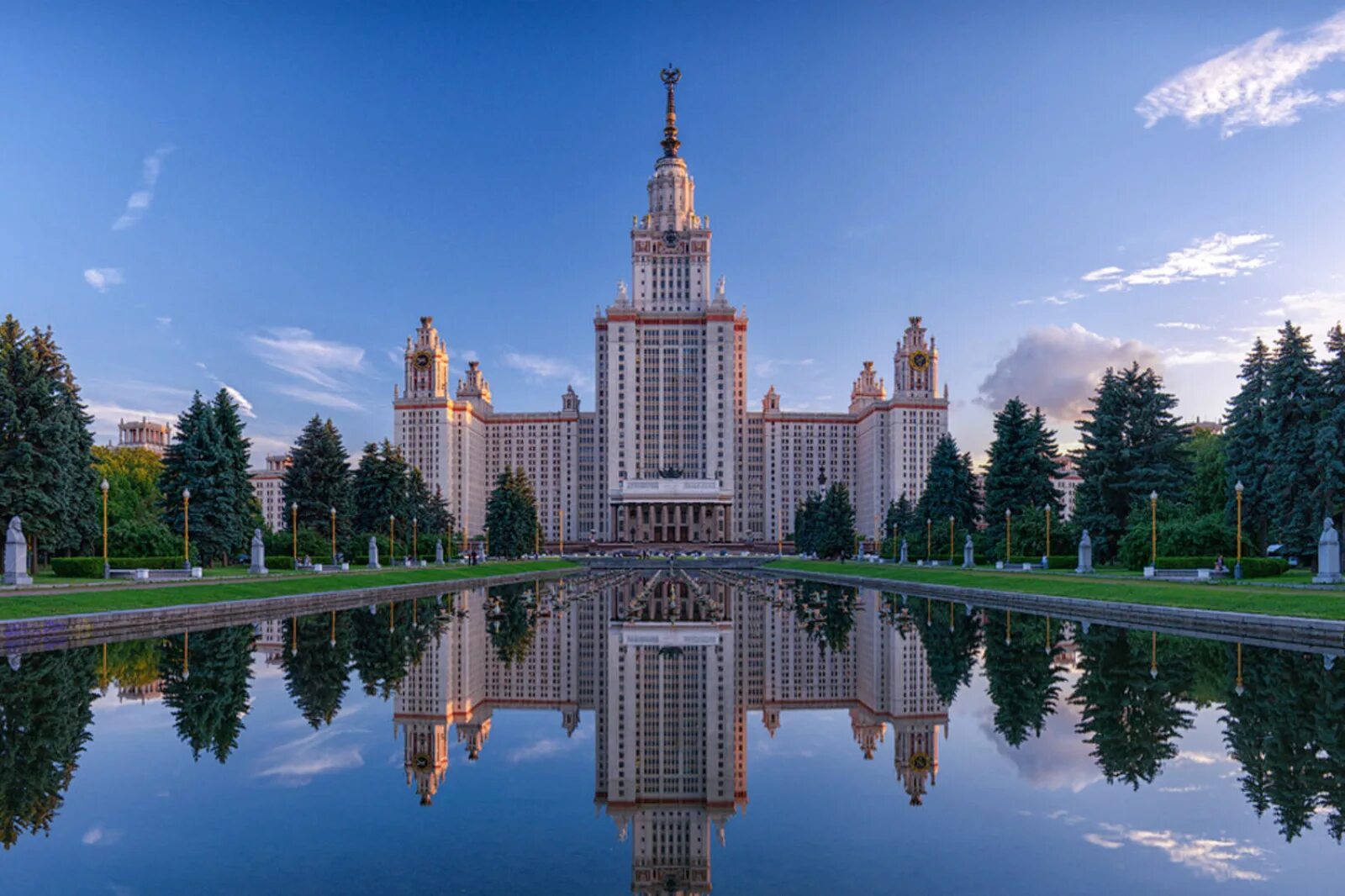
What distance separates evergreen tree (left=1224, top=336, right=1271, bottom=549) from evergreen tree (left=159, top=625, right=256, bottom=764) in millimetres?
44660

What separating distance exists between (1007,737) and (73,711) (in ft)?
37.4

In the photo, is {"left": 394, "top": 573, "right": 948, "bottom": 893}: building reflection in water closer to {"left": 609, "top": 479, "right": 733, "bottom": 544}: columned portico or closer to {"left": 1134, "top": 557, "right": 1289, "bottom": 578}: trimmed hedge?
{"left": 1134, "top": 557, "right": 1289, "bottom": 578}: trimmed hedge

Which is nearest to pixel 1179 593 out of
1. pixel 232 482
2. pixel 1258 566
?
pixel 1258 566

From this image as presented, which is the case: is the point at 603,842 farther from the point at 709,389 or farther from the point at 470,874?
the point at 709,389

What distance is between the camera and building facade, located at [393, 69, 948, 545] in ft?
451

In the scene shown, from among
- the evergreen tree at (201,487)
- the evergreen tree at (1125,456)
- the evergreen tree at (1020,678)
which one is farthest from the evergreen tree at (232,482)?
the evergreen tree at (1125,456)

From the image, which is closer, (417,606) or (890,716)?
(890,716)

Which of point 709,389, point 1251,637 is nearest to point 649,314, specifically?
point 709,389

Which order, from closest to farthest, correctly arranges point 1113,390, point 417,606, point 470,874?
point 470,874 < point 417,606 < point 1113,390

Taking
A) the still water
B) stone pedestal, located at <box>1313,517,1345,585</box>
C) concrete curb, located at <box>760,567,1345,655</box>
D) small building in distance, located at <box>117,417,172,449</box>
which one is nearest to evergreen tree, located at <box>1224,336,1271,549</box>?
stone pedestal, located at <box>1313,517,1345,585</box>

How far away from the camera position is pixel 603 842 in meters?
7.29

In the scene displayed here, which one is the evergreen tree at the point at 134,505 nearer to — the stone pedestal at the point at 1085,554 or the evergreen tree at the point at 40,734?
the evergreen tree at the point at 40,734

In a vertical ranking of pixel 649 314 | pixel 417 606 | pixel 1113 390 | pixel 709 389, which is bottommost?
pixel 417 606

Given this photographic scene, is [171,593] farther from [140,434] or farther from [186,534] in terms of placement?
[140,434]
